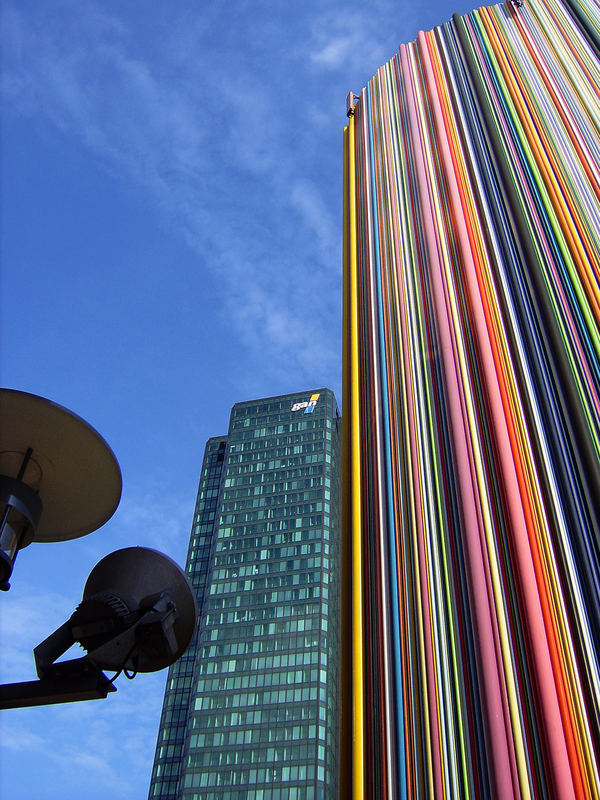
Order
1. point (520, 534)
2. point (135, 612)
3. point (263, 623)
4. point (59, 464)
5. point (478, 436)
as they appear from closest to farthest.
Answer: point (135, 612) < point (59, 464) < point (520, 534) < point (478, 436) < point (263, 623)

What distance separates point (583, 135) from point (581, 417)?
127 inches

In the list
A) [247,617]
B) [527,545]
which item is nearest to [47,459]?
[527,545]

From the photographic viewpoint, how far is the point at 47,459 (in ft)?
8.68

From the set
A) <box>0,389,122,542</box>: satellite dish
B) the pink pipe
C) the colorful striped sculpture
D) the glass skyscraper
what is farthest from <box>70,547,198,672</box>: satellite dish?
the glass skyscraper

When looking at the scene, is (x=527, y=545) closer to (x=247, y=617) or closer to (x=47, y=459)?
(x=47, y=459)

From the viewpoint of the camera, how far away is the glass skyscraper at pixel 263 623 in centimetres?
6262

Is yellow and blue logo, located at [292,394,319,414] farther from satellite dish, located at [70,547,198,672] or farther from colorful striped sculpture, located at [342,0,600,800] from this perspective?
satellite dish, located at [70,547,198,672]

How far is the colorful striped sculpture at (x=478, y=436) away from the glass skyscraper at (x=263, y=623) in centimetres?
5147

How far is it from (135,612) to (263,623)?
72.0 m

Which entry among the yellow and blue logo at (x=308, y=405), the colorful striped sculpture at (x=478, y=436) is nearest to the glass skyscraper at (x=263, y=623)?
the yellow and blue logo at (x=308, y=405)

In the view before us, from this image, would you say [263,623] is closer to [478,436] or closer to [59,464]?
[478,436]

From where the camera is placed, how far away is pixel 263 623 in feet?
233

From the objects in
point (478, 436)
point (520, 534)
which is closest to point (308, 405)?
point (478, 436)

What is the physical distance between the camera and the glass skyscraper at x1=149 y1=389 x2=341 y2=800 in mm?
62625
